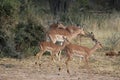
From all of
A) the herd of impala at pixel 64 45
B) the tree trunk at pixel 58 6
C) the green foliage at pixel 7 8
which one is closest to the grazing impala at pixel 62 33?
the herd of impala at pixel 64 45

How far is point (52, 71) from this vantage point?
13.5 m

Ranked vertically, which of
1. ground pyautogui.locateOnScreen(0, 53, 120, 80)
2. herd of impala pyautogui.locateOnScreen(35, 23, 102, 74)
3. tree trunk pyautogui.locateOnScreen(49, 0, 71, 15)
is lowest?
ground pyautogui.locateOnScreen(0, 53, 120, 80)

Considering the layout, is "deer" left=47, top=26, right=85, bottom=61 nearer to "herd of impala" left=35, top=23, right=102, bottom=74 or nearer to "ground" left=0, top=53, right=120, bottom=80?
"herd of impala" left=35, top=23, right=102, bottom=74

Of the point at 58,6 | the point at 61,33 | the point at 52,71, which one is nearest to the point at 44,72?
the point at 52,71

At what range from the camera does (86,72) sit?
44.0 ft

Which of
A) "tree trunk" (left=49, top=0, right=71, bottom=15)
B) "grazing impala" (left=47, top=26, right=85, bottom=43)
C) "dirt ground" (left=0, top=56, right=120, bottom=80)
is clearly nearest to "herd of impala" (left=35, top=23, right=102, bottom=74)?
"grazing impala" (left=47, top=26, right=85, bottom=43)

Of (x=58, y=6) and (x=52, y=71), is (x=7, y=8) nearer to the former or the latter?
(x=52, y=71)

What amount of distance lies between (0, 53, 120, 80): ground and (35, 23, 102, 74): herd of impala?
385mm

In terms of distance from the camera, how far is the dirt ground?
12.5 metres

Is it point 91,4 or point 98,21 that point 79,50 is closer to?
point 98,21

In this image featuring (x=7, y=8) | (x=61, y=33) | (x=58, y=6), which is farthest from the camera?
(x=58, y=6)

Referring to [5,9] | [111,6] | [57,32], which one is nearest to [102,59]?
[57,32]

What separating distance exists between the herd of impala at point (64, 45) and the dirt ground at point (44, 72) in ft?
1.19

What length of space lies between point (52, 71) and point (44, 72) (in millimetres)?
281
